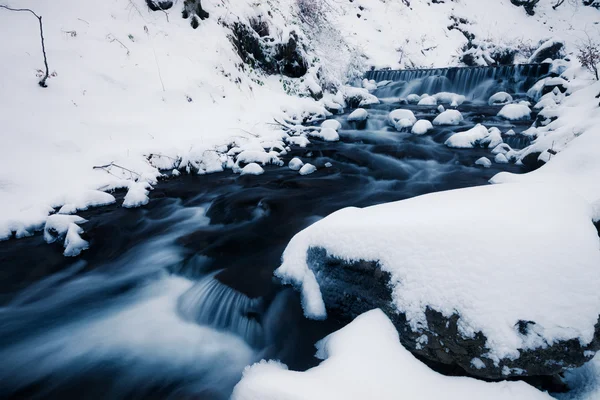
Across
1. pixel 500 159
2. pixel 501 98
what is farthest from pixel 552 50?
pixel 500 159

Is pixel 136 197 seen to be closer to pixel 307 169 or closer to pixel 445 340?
pixel 307 169

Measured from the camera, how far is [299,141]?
7727 millimetres

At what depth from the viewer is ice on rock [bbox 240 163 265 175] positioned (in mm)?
6004

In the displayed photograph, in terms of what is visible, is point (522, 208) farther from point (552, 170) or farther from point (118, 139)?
point (118, 139)

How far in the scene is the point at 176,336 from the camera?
2559mm

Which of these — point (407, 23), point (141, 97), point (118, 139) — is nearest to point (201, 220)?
point (118, 139)

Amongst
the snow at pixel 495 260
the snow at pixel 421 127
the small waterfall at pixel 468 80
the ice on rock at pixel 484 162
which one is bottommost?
the snow at pixel 495 260

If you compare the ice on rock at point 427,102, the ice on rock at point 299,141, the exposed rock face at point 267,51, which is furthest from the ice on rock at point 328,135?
the ice on rock at point 427,102

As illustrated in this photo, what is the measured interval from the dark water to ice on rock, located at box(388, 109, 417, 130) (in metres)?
3.77

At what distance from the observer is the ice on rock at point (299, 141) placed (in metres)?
7.69

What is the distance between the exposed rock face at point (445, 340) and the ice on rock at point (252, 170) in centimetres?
409

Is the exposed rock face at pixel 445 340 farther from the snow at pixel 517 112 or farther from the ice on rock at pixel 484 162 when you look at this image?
the snow at pixel 517 112

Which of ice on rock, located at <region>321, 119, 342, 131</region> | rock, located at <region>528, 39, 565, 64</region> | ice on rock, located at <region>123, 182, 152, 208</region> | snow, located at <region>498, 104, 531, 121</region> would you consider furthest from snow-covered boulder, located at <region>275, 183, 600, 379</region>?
rock, located at <region>528, 39, 565, 64</region>

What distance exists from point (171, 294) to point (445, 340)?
2.66m
